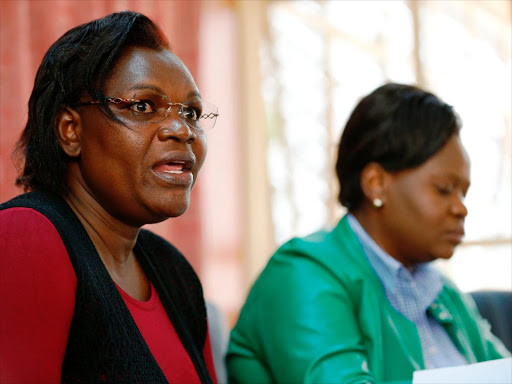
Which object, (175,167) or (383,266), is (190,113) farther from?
(383,266)

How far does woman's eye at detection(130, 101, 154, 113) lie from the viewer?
1.08m

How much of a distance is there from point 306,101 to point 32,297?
10.5 ft

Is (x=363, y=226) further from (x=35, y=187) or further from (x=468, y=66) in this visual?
(x=468, y=66)

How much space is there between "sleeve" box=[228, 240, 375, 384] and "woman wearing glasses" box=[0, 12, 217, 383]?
30 centimetres

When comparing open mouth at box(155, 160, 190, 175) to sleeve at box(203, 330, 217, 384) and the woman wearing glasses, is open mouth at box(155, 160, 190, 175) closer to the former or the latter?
the woman wearing glasses

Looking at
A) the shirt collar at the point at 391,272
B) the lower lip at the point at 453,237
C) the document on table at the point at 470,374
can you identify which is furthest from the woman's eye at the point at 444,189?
the document on table at the point at 470,374

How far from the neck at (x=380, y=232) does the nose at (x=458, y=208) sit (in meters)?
0.17

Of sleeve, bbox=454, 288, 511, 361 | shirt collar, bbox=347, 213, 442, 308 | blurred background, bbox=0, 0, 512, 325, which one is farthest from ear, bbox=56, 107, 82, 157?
blurred background, bbox=0, 0, 512, 325

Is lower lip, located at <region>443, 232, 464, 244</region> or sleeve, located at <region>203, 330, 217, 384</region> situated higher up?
lower lip, located at <region>443, 232, 464, 244</region>

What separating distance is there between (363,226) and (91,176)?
909mm

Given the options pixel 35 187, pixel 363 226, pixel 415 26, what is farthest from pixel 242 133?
pixel 35 187

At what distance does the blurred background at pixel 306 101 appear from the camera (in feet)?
11.0

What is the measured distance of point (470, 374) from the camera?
1136 mm

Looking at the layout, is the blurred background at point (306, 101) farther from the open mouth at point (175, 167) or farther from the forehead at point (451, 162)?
the open mouth at point (175, 167)
